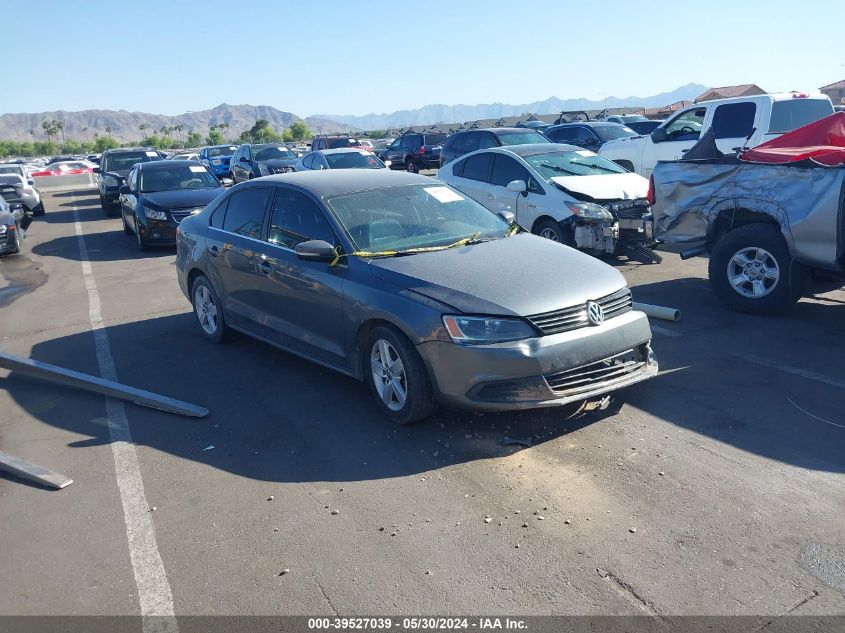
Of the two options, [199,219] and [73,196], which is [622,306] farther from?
[73,196]

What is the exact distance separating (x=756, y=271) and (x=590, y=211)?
101 inches

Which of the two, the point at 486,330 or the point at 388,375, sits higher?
the point at 486,330

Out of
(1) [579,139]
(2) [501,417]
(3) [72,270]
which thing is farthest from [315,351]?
(1) [579,139]

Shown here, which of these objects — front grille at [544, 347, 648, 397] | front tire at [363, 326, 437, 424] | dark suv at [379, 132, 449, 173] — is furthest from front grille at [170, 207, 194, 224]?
dark suv at [379, 132, 449, 173]

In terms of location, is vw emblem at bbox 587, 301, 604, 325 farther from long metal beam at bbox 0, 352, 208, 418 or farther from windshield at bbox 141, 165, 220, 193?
windshield at bbox 141, 165, 220, 193

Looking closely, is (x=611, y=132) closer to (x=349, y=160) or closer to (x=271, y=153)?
(x=349, y=160)

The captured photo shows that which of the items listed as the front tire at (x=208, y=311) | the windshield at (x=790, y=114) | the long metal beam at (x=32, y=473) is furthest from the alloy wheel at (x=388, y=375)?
the windshield at (x=790, y=114)

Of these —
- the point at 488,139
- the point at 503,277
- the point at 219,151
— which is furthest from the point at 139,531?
the point at 219,151

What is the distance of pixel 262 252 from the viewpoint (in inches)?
255

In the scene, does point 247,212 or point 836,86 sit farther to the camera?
point 836,86

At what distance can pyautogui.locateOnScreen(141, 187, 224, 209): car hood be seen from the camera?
13859 millimetres

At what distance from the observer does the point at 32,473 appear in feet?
15.7

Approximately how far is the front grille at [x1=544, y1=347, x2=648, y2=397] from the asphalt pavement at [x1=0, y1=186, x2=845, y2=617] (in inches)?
12.9

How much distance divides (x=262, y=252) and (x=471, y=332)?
2505mm
